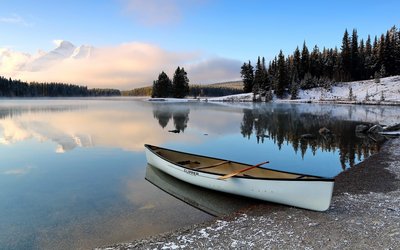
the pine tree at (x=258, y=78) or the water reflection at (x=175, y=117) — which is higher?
the pine tree at (x=258, y=78)

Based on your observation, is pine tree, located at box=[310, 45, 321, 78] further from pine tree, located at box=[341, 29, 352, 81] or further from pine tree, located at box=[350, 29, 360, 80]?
pine tree, located at box=[350, 29, 360, 80]

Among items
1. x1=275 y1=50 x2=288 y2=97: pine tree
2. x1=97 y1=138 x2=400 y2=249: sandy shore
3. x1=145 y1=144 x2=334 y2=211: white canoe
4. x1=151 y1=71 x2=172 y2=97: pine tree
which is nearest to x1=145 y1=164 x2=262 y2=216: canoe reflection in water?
x1=145 y1=144 x2=334 y2=211: white canoe

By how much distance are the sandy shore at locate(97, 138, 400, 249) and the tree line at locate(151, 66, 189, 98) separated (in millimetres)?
108025

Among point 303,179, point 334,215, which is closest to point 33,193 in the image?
point 303,179

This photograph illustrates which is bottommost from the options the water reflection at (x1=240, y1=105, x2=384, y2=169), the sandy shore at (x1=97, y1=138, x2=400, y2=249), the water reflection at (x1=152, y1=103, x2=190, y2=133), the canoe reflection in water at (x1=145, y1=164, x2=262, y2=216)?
the canoe reflection in water at (x1=145, y1=164, x2=262, y2=216)

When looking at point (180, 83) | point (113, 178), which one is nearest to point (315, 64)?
point (180, 83)

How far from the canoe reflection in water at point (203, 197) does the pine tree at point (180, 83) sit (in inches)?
4085

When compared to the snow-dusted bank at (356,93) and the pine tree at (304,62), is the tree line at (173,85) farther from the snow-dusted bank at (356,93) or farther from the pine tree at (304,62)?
the pine tree at (304,62)

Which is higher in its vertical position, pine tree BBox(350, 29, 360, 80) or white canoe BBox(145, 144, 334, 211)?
pine tree BBox(350, 29, 360, 80)

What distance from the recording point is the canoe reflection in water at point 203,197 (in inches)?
463

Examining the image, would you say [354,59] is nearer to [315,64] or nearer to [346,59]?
[346,59]

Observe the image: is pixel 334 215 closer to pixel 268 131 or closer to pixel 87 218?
pixel 87 218

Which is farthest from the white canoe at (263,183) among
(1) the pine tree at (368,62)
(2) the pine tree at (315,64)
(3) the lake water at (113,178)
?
(1) the pine tree at (368,62)

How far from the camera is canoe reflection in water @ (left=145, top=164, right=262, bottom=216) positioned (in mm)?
11756
